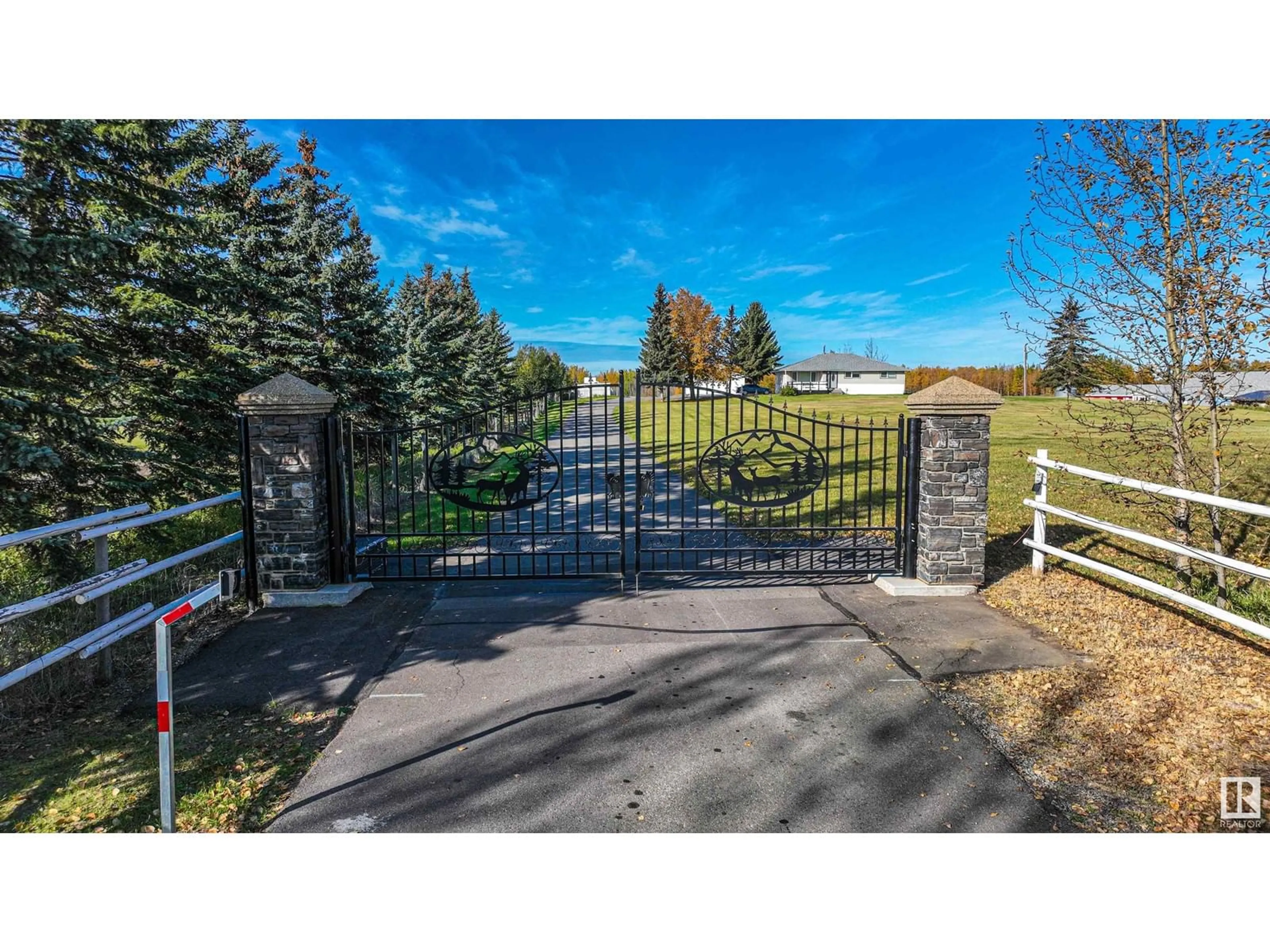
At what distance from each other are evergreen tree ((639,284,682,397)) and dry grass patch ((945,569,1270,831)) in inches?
1457

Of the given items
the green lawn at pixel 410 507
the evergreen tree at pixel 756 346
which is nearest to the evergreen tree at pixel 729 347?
the evergreen tree at pixel 756 346

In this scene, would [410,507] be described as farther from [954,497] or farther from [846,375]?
[846,375]

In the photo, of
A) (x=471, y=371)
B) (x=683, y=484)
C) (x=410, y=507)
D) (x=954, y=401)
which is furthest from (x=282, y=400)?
(x=471, y=371)

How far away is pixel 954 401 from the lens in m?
5.71

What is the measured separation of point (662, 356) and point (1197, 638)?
1641 inches

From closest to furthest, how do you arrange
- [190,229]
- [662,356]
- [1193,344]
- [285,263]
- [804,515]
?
[1193,344]
[190,229]
[804,515]
[285,263]
[662,356]

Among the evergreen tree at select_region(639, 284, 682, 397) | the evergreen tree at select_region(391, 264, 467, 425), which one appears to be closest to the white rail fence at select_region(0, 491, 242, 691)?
the evergreen tree at select_region(391, 264, 467, 425)

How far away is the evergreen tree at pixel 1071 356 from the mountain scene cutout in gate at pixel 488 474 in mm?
5101

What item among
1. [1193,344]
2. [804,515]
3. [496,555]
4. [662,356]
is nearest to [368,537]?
[496,555]

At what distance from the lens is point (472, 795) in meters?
2.88

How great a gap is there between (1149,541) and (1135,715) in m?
1.92

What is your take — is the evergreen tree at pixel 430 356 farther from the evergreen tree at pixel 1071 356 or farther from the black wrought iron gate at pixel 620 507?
the evergreen tree at pixel 1071 356

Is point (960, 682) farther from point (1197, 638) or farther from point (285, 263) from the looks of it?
point (285, 263)

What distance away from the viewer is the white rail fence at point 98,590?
3182 millimetres
